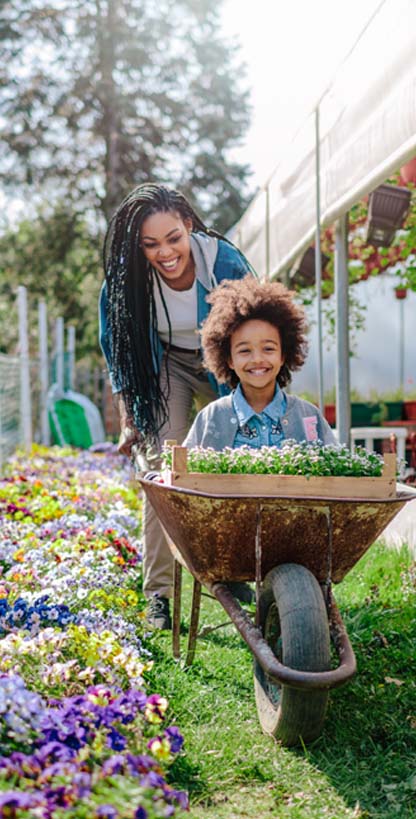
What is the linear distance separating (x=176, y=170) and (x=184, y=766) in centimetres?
1902

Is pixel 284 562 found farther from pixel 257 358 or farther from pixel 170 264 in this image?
pixel 170 264

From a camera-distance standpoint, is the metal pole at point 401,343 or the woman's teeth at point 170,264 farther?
the metal pole at point 401,343

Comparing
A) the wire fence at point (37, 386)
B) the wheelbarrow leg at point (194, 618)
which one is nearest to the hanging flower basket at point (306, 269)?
the wire fence at point (37, 386)

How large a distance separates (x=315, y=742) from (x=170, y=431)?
1655 mm

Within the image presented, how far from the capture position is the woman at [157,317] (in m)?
3.63

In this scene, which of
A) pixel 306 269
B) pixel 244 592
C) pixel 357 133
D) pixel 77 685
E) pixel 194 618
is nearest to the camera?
pixel 77 685

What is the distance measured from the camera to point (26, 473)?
733cm

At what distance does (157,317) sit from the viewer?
3.78 metres

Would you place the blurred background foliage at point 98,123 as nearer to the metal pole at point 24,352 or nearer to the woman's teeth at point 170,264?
the metal pole at point 24,352

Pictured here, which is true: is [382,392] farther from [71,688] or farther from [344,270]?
[71,688]

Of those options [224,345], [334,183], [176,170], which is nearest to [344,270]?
[334,183]

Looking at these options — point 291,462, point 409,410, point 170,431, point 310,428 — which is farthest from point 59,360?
point 291,462

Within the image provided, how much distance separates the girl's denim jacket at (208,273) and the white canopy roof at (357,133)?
2.47ft


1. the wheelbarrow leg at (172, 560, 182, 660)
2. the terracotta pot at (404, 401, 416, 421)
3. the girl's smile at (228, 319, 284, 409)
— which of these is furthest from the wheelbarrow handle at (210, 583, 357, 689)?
the terracotta pot at (404, 401, 416, 421)
